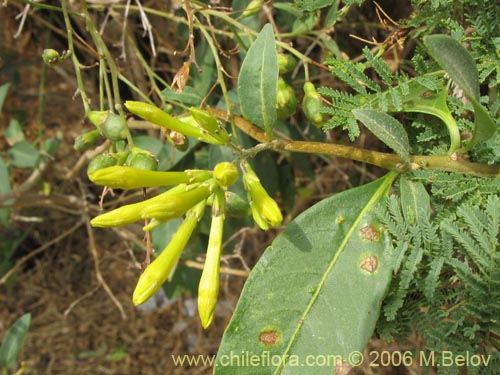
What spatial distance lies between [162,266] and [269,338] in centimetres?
22

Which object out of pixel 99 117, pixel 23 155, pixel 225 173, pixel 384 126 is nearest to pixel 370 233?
pixel 384 126

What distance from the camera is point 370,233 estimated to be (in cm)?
99

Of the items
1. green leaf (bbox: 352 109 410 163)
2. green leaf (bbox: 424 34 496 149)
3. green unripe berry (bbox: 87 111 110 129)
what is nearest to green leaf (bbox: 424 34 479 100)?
green leaf (bbox: 424 34 496 149)

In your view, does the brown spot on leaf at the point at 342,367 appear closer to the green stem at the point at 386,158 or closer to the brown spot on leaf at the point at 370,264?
the brown spot on leaf at the point at 370,264

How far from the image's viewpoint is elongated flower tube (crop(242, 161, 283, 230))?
86cm

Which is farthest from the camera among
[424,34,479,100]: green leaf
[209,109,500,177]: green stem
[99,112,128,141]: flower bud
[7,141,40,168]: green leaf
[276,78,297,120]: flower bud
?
[7,141,40,168]: green leaf

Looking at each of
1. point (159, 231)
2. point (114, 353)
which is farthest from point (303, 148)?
point (114, 353)

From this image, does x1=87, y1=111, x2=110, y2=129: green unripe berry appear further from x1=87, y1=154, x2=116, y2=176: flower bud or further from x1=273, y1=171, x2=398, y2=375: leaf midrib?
x1=273, y1=171, x2=398, y2=375: leaf midrib

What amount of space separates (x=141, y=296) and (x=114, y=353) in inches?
80.3

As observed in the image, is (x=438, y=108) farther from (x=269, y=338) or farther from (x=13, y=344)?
(x=13, y=344)

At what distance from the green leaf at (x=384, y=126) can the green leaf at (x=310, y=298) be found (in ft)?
0.54

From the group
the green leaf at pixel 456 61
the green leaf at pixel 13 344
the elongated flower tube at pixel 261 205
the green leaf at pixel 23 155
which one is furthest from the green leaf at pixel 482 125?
the green leaf at pixel 13 344

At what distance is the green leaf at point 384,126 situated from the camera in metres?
0.87

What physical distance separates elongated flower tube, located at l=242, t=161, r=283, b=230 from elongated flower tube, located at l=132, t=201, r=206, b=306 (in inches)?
3.5
